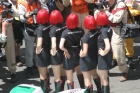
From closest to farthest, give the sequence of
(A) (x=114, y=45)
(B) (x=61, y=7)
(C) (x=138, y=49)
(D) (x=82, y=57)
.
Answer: (D) (x=82, y=57) → (A) (x=114, y=45) → (B) (x=61, y=7) → (C) (x=138, y=49)

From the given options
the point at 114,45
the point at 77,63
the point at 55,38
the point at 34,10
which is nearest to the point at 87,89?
the point at 77,63

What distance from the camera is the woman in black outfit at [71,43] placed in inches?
215

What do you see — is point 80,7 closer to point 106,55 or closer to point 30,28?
point 30,28

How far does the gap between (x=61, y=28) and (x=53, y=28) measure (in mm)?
130

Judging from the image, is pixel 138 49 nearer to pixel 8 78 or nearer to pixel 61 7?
pixel 61 7

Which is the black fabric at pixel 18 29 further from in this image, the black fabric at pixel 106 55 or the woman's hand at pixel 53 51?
the black fabric at pixel 106 55

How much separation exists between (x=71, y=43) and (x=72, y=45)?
40mm

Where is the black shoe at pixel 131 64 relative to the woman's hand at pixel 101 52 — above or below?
below

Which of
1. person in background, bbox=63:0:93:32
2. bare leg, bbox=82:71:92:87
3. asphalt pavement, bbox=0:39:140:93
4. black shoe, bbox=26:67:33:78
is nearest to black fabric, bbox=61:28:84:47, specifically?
bare leg, bbox=82:71:92:87

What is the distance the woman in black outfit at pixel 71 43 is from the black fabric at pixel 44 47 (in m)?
0.36

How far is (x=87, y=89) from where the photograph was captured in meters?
5.52

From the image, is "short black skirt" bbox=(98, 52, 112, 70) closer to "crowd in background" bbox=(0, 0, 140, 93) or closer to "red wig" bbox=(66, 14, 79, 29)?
"crowd in background" bbox=(0, 0, 140, 93)

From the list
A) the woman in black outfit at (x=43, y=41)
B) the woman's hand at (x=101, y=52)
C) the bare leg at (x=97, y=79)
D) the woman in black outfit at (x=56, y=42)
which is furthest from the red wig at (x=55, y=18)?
the bare leg at (x=97, y=79)

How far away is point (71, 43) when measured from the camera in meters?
5.55
